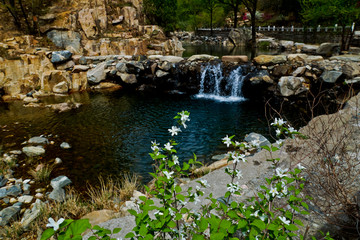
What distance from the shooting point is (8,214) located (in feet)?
14.9

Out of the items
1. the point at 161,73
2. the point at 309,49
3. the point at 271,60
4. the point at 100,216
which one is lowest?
the point at 100,216

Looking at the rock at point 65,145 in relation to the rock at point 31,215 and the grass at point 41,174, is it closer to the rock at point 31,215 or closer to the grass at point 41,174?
the grass at point 41,174

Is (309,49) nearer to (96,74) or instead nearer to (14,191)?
(96,74)

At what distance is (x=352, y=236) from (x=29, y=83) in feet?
59.9

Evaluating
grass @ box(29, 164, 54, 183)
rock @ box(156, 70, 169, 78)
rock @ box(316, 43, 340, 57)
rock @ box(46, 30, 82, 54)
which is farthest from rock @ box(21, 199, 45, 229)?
rock @ box(316, 43, 340, 57)

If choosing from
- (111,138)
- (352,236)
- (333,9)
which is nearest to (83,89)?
(111,138)

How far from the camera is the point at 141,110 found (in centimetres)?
1191

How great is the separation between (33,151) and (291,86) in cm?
1253

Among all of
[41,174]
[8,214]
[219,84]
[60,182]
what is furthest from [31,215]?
[219,84]

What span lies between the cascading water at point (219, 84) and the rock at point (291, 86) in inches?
92.5

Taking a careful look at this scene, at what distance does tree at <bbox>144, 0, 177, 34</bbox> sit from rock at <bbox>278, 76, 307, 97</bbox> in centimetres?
2144

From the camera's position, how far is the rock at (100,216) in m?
3.91

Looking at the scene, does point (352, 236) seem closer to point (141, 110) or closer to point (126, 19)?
point (141, 110)

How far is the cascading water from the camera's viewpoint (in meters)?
14.0
